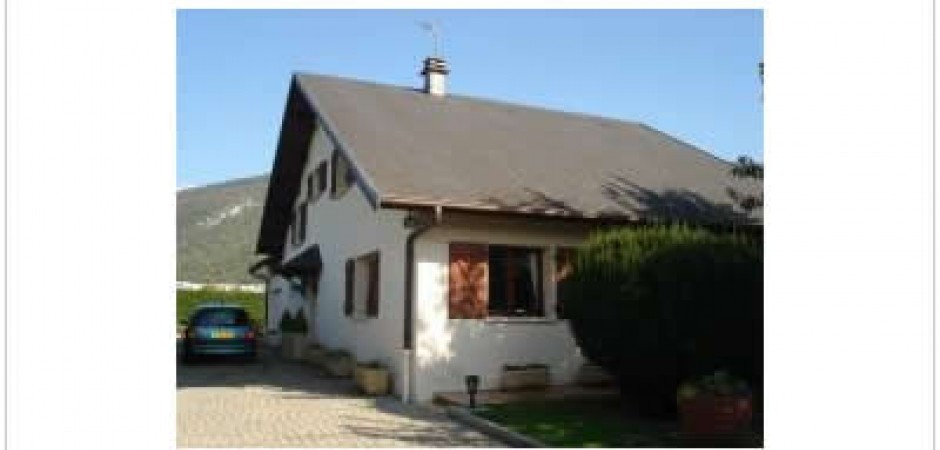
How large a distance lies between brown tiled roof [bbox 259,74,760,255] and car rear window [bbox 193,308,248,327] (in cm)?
437

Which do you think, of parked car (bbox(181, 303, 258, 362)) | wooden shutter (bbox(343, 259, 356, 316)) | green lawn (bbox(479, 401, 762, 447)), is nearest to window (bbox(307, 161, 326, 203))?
wooden shutter (bbox(343, 259, 356, 316))

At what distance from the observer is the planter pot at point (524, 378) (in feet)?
49.3

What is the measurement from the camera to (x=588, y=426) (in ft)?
38.6

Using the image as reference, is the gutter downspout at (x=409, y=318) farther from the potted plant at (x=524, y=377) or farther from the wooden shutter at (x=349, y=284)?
the wooden shutter at (x=349, y=284)

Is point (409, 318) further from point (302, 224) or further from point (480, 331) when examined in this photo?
point (302, 224)

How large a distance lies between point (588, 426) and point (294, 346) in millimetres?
11541

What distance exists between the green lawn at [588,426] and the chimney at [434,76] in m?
10.9

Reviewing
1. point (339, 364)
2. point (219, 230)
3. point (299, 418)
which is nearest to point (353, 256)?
point (339, 364)

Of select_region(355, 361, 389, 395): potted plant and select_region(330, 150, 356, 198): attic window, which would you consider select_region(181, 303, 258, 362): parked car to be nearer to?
select_region(330, 150, 356, 198): attic window

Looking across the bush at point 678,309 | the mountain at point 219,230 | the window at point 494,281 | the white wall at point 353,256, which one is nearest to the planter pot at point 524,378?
the window at point 494,281
